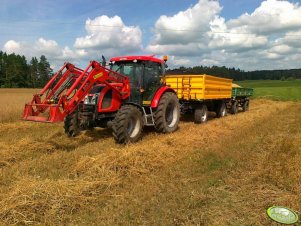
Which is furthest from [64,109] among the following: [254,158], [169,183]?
[254,158]

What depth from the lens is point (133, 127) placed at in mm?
8953

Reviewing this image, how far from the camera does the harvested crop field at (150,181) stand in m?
4.46

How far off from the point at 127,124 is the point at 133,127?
0.47m

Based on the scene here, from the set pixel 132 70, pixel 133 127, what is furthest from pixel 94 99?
pixel 132 70

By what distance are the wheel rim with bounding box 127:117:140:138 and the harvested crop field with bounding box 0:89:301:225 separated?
41 cm

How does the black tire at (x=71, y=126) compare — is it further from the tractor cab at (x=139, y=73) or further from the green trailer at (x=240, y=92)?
the green trailer at (x=240, y=92)

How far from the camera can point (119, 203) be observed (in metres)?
4.94

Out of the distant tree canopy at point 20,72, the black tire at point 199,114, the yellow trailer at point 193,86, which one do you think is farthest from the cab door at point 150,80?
the distant tree canopy at point 20,72

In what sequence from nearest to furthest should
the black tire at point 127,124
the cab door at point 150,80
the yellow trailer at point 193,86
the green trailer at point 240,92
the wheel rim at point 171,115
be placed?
the black tire at point 127,124 < the cab door at point 150,80 < the wheel rim at point 171,115 < the yellow trailer at point 193,86 < the green trailer at point 240,92

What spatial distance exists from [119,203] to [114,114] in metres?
4.46

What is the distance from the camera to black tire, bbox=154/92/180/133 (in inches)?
388

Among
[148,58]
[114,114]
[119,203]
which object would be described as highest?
[148,58]

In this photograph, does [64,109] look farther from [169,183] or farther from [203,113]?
[203,113]

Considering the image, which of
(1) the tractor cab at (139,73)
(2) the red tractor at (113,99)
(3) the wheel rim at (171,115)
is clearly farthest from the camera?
(3) the wheel rim at (171,115)
